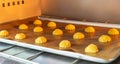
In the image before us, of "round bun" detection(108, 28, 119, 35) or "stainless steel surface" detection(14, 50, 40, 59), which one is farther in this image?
"round bun" detection(108, 28, 119, 35)

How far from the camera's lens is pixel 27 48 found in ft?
4.22

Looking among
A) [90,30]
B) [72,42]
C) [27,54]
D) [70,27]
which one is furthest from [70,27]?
[27,54]

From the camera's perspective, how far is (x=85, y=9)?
1799mm

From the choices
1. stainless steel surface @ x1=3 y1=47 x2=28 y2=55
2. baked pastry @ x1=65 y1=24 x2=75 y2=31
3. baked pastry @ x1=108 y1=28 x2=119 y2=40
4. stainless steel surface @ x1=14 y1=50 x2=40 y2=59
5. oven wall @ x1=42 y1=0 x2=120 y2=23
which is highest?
oven wall @ x1=42 y1=0 x2=120 y2=23

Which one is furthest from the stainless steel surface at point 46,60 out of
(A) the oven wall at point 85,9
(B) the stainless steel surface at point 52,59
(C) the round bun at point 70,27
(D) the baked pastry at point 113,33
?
(A) the oven wall at point 85,9

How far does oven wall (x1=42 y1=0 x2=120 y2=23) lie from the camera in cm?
166

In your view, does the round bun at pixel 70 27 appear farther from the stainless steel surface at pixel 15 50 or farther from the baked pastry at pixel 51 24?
the stainless steel surface at pixel 15 50

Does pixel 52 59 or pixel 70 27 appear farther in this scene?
pixel 70 27

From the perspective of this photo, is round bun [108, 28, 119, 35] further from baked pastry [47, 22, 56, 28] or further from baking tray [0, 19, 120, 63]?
baked pastry [47, 22, 56, 28]

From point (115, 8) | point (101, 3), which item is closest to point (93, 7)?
point (101, 3)

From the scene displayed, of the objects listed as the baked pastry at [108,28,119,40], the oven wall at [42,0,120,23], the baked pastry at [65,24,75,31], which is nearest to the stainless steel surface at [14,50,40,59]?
the baked pastry at [65,24,75,31]

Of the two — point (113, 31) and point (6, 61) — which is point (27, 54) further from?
point (113, 31)

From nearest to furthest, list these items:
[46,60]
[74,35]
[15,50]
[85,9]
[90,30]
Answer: [46,60] → [15,50] → [74,35] → [90,30] → [85,9]

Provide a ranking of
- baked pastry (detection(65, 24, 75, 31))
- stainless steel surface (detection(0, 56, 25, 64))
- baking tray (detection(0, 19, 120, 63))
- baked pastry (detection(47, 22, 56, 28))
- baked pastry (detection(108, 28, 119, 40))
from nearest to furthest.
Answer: baking tray (detection(0, 19, 120, 63)), stainless steel surface (detection(0, 56, 25, 64)), baked pastry (detection(108, 28, 119, 40)), baked pastry (detection(65, 24, 75, 31)), baked pastry (detection(47, 22, 56, 28))
